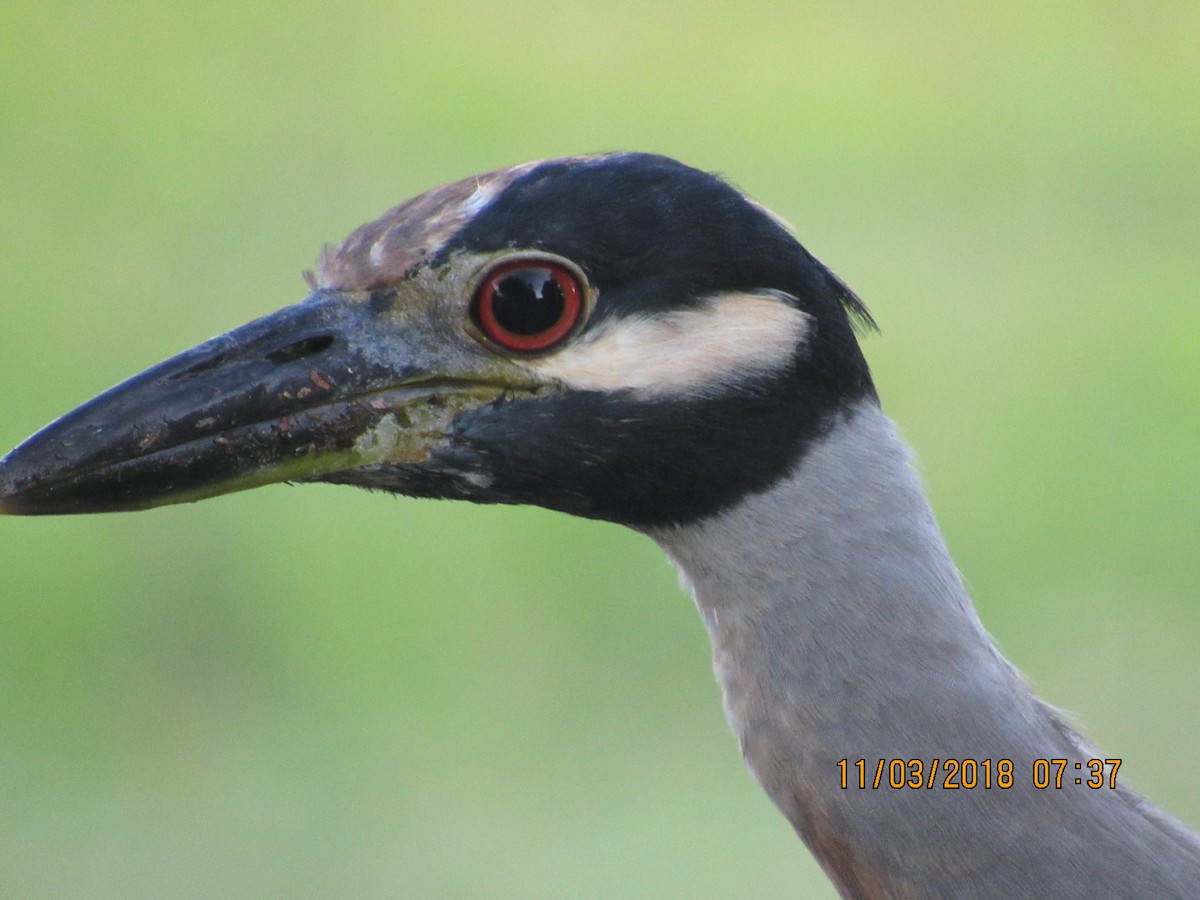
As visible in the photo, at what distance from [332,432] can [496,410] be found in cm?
19

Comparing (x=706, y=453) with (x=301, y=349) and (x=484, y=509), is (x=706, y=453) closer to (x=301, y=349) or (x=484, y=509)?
(x=301, y=349)

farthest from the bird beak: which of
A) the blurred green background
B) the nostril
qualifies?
the blurred green background

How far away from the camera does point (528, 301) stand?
152 centimetres

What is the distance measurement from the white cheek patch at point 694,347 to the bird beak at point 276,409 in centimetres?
9

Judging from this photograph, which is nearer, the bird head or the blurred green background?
the bird head

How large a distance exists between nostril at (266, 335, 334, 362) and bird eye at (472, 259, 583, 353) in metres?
0.18

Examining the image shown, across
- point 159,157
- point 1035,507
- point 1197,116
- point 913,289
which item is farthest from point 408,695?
point 1197,116

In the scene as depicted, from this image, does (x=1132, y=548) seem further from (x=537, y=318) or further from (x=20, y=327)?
(x=20, y=327)

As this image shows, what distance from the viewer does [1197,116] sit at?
670 centimetres
